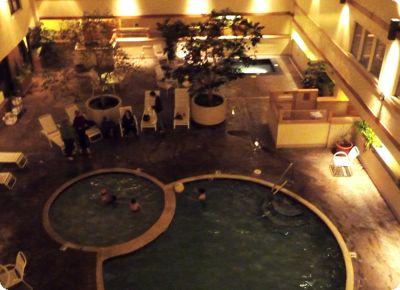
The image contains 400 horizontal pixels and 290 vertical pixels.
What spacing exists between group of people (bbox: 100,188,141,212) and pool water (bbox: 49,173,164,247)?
113 mm

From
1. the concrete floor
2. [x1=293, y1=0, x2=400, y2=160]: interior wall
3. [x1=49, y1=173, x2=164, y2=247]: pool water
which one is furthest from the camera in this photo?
[x1=49, y1=173, x2=164, y2=247]: pool water

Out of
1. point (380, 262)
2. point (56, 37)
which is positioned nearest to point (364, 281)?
point (380, 262)

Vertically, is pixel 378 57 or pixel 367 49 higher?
pixel 378 57

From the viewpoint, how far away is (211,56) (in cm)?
1638

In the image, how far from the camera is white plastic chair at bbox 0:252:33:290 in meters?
10.2

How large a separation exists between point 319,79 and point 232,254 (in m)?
9.46

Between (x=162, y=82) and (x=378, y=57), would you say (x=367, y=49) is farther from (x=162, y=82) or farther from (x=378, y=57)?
(x=162, y=82)

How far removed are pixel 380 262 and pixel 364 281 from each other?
2.97 ft

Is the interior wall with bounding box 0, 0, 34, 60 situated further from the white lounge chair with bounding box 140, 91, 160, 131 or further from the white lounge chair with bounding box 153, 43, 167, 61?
the white lounge chair with bounding box 153, 43, 167, 61

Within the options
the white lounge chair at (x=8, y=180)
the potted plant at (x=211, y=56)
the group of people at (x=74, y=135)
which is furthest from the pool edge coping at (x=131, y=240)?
the potted plant at (x=211, y=56)

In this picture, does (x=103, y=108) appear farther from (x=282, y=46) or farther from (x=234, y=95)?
(x=282, y=46)

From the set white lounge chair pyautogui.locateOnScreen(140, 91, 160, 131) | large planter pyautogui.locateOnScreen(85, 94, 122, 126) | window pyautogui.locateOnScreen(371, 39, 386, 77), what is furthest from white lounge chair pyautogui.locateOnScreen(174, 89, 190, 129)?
window pyautogui.locateOnScreen(371, 39, 386, 77)

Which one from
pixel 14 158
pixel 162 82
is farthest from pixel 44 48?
pixel 14 158

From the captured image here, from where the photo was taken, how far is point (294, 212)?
510 inches
